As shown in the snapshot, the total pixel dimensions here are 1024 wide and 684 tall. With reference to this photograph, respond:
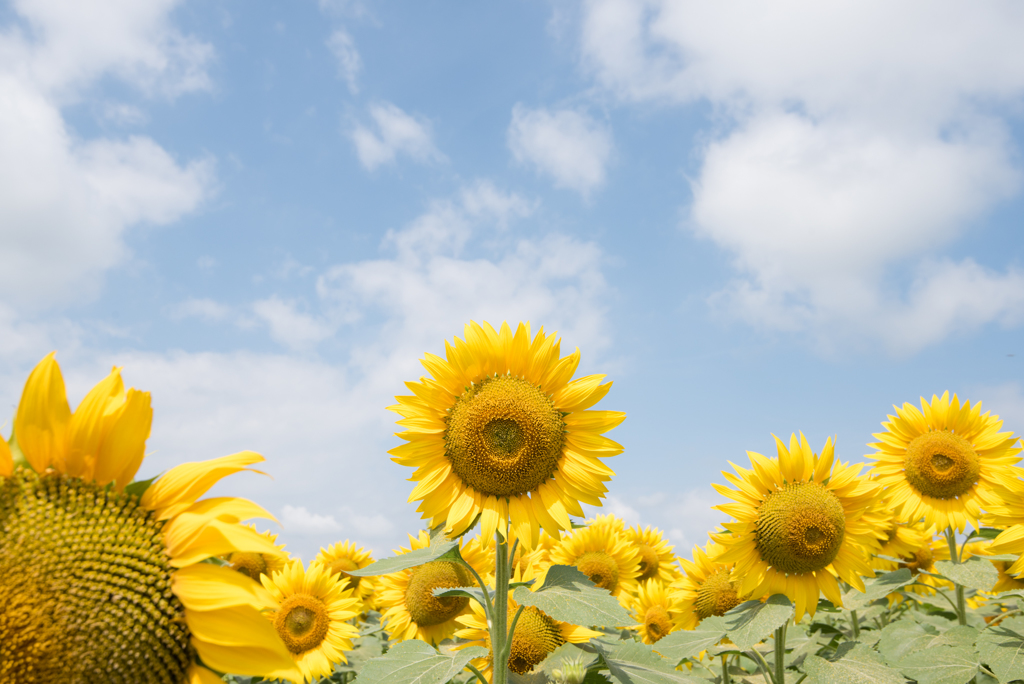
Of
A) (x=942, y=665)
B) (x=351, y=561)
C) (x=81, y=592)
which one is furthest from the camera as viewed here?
Answer: (x=351, y=561)

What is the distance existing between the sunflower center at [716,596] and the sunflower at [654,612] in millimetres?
227

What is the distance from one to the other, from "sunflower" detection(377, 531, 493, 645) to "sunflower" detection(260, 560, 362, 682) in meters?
0.56

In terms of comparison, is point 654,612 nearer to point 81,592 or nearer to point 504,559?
point 504,559

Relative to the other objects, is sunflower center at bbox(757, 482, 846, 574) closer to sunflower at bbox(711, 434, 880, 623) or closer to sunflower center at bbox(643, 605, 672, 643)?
sunflower at bbox(711, 434, 880, 623)

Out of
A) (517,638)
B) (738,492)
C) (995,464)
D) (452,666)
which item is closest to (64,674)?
(452,666)

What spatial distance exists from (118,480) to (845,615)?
8.42m

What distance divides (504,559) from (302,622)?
14.6ft

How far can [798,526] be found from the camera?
4758 mm

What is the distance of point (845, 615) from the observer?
26.0 feet

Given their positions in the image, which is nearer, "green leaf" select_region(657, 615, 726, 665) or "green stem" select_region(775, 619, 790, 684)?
"green leaf" select_region(657, 615, 726, 665)

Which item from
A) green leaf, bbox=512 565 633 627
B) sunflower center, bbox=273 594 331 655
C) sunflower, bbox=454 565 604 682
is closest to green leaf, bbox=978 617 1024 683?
sunflower, bbox=454 565 604 682

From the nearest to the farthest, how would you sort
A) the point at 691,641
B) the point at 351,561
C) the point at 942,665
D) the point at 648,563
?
the point at 691,641 < the point at 942,665 < the point at 648,563 < the point at 351,561

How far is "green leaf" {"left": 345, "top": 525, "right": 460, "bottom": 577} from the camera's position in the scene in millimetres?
3600

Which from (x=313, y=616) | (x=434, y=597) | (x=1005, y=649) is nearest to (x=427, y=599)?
(x=434, y=597)
